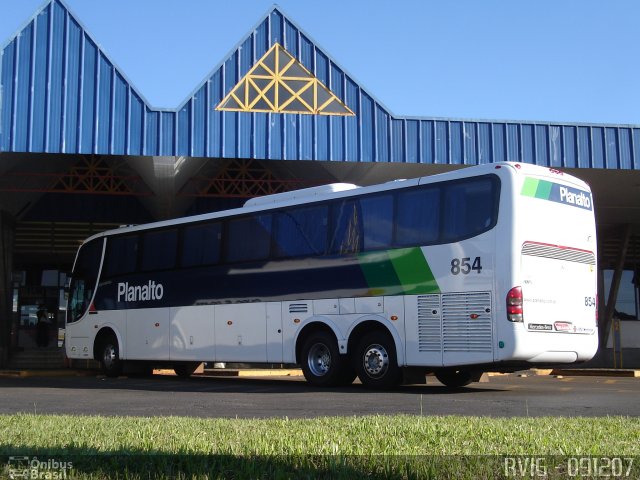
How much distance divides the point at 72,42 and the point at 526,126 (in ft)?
39.0

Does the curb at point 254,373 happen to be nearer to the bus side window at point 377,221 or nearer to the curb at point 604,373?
the curb at point 604,373

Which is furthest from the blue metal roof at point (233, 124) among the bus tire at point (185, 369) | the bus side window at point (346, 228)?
the bus side window at point (346, 228)

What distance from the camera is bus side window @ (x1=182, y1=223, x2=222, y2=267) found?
17.7 meters

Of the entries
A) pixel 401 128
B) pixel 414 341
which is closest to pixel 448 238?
pixel 414 341

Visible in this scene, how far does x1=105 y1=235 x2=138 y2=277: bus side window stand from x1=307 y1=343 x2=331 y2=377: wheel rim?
19.0 ft

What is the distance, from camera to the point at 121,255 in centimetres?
2028

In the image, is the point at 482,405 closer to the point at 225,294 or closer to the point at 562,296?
the point at 562,296

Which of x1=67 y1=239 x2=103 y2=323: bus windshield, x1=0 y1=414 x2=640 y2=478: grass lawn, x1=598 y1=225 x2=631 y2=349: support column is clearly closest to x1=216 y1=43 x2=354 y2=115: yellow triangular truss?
x1=67 y1=239 x2=103 y2=323: bus windshield

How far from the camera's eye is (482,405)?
1150cm

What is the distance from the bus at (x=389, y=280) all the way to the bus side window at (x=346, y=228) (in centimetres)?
2

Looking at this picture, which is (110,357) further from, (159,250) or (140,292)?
(159,250)

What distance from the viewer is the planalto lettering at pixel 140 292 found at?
Result: 62.7ft

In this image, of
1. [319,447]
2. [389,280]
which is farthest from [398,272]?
[319,447]

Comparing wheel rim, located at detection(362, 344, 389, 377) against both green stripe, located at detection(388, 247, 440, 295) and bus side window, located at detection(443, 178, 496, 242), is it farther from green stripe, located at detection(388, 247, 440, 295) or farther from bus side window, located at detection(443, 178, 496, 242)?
bus side window, located at detection(443, 178, 496, 242)
